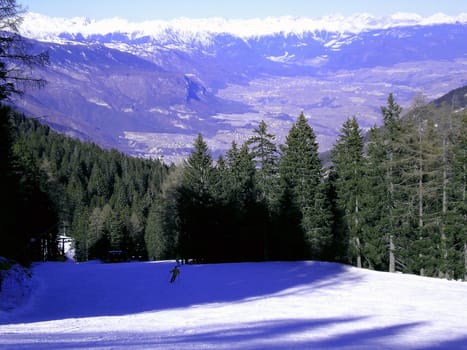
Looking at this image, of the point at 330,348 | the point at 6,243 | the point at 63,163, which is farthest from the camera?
the point at 63,163

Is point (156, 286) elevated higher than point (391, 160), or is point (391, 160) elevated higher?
point (391, 160)

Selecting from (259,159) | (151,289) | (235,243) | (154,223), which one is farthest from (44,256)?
(151,289)

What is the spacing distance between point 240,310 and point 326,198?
74.0 ft

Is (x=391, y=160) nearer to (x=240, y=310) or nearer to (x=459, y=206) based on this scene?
(x=459, y=206)

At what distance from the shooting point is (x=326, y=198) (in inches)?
1487

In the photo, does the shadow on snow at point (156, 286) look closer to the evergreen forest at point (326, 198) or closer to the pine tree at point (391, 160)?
the evergreen forest at point (326, 198)

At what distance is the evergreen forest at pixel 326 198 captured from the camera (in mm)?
29875

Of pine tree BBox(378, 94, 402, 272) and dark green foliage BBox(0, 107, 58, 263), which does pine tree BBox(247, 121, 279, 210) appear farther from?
dark green foliage BBox(0, 107, 58, 263)

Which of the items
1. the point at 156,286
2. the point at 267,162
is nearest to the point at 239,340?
the point at 156,286

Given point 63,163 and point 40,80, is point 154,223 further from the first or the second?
point 63,163

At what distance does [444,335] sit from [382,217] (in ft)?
Answer: 76.7

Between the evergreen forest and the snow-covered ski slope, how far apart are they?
193 inches

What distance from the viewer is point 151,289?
79.4 feet

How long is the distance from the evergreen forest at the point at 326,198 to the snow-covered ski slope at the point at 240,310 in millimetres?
4901
